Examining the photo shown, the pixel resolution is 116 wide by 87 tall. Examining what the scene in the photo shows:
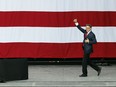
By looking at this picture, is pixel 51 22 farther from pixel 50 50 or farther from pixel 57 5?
pixel 50 50

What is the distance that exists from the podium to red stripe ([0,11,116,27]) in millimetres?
3089

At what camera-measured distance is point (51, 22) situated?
46.8 ft

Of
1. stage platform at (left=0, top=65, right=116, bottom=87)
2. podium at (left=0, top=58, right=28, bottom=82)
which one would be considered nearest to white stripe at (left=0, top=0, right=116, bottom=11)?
stage platform at (left=0, top=65, right=116, bottom=87)

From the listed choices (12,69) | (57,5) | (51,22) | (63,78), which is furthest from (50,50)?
(12,69)

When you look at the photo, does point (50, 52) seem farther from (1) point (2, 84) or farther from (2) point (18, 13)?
(1) point (2, 84)

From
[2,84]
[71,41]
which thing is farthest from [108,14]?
[2,84]

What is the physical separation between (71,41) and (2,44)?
2373 mm

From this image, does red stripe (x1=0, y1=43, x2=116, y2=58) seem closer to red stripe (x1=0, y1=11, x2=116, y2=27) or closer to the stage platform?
the stage platform

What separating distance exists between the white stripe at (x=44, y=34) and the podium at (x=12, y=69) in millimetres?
2871

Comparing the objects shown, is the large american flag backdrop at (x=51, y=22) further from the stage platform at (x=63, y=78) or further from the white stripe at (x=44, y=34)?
the stage platform at (x=63, y=78)

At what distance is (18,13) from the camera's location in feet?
46.7

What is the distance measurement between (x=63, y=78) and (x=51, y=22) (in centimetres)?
274

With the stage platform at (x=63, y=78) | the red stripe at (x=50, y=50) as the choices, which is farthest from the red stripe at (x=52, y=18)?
the stage platform at (x=63, y=78)

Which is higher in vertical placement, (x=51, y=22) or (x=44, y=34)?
(x=51, y=22)
